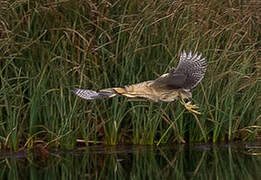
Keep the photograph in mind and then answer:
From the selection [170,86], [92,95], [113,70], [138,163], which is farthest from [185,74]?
[113,70]

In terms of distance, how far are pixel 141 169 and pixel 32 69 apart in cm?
175

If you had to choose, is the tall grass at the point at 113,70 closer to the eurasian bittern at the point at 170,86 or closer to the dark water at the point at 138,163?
the dark water at the point at 138,163

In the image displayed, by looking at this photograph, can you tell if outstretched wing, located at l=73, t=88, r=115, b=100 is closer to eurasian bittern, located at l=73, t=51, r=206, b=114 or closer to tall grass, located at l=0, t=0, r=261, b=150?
eurasian bittern, located at l=73, t=51, r=206, b=114

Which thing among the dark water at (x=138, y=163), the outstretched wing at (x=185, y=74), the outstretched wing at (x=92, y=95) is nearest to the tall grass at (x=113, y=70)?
the dark water at (x=138, y=163)

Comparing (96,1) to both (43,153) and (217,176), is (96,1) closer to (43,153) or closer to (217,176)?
(43,153)

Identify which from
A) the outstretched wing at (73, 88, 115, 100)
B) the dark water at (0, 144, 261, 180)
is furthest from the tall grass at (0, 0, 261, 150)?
the outstretched wing at (73, 88, 115, 100)

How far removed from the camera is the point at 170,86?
767 cm

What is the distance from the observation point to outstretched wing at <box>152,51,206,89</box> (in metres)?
7.43

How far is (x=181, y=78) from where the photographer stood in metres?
7.45

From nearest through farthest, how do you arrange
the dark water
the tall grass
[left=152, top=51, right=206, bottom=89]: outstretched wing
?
1. [left=152, top=51, right=206, bottom=89]: outstretched wing
2. the dark water
3. the tall grass

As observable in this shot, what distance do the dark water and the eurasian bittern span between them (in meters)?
1.01

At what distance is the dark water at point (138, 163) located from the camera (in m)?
8.31

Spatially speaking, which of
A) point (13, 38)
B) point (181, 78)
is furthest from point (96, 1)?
point (181, 78)

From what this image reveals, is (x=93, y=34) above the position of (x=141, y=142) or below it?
above
